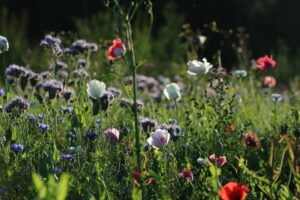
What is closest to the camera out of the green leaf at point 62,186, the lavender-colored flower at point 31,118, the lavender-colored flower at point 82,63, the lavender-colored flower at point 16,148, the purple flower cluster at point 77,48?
the green leaf at point 62,186

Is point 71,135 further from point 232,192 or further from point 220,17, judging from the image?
point 220,17

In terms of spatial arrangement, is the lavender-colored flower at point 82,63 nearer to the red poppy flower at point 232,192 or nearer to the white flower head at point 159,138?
the white flower head at point 159,138

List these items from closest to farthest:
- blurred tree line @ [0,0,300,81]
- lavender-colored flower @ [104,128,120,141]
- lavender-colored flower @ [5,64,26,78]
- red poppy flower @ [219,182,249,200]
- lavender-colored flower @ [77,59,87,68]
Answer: red poppy flower @ [219,182,249,200] < lavender-colored flower @ [104,128,120,141] < lavender-colored flower @ [5,64,26,78] < lavender-colored flower @ [77,59,87,68] < blurred tree line @ [0,0,300,81]

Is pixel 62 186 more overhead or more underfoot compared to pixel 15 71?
more underfoot

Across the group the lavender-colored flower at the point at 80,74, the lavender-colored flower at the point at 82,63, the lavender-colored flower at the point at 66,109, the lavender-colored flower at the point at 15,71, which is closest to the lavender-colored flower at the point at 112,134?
the lavender-colored flower at the point at 66,109

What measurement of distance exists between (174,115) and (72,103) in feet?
2.52

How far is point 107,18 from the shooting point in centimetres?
1098

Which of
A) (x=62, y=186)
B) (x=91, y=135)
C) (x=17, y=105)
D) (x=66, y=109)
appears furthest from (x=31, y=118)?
(x=62, y=186)

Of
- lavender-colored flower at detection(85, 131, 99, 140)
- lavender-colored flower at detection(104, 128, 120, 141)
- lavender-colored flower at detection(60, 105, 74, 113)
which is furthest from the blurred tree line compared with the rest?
lavender-colored flower at detection(104, 128, 120, 141)

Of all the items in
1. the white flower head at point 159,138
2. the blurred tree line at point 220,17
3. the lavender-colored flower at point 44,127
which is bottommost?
the white flower head at point 159,138

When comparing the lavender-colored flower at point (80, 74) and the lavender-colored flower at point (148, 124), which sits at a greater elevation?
the lavender-colored flower at point (80, 74)

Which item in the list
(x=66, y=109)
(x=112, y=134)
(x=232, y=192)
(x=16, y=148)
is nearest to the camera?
(x=232, y=192)

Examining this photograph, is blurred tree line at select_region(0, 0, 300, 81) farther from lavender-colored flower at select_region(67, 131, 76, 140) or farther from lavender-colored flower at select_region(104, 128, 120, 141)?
lavender-colored flower at select_region(104, 128, 120, 141)

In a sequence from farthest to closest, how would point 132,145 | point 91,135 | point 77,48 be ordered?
point 77,48
point 132,145
point 91,135
